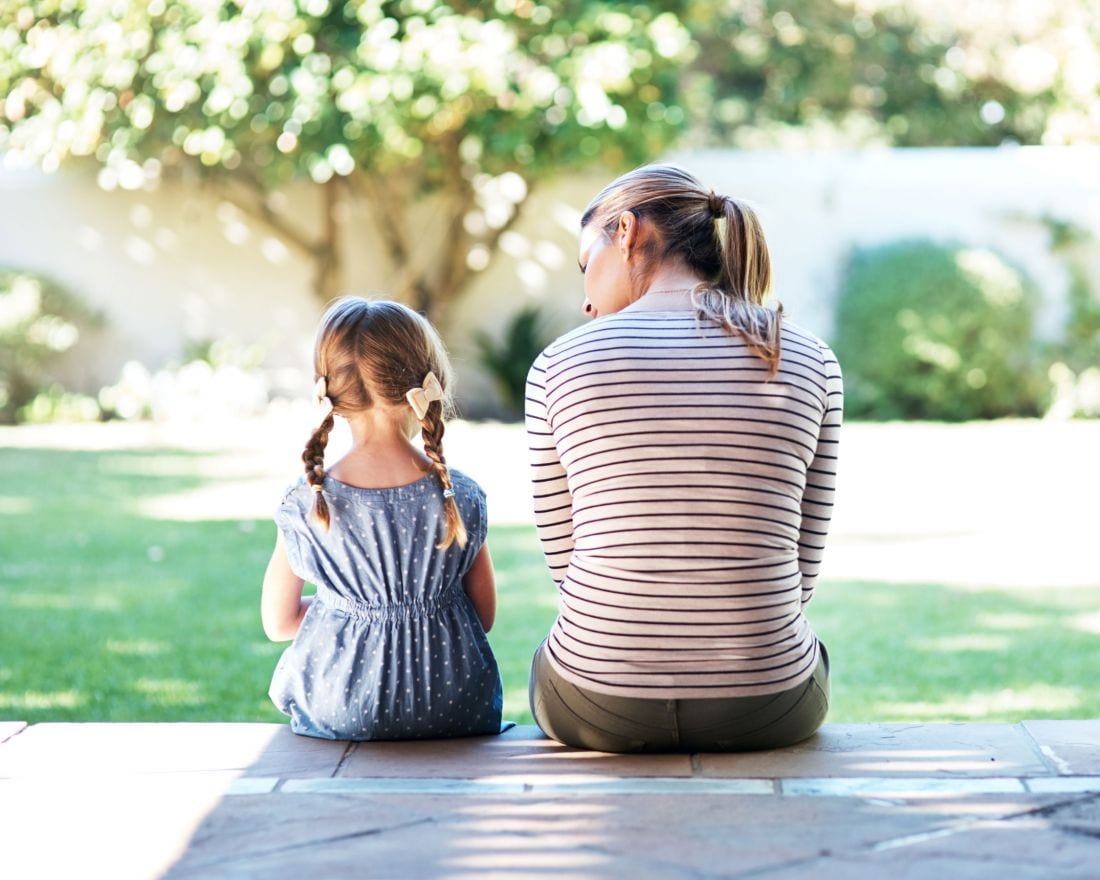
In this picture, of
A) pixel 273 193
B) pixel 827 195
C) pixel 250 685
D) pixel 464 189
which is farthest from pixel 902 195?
pixel 250 685

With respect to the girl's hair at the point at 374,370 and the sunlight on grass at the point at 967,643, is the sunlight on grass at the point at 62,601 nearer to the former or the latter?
the sunlight on grass at the point at 967,643

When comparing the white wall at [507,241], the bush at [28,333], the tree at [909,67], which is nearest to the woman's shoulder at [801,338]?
the white wall at [507,241]

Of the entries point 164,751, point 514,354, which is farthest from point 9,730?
point 514,354

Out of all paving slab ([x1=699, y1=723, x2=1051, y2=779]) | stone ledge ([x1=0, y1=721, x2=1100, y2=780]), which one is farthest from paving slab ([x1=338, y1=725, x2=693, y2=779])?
paving slab ([x1=699, y1=723, x2=1051, y2=779])

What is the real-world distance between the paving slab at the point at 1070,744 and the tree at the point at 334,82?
29.8ft

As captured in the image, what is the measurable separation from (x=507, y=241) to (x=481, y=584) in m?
10.7

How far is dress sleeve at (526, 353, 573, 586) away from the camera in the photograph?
2.69 metres

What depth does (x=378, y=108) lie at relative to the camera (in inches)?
451

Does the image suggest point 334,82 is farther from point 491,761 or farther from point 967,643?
point 491,761

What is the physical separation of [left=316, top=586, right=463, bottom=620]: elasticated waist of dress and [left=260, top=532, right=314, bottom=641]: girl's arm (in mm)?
72

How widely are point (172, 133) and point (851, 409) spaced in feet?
19.5

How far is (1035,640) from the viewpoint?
5.02 meters

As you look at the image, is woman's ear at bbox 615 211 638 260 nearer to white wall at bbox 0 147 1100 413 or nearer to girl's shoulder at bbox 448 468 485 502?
girl's shoulder at bbox 448 468 485 502

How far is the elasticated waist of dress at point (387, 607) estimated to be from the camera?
2881mm
